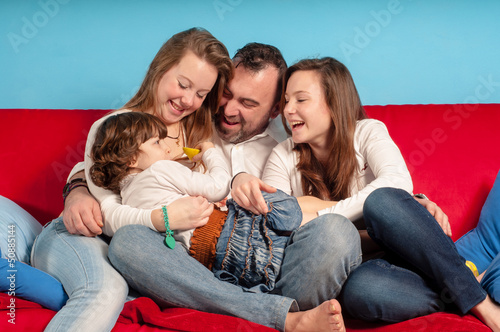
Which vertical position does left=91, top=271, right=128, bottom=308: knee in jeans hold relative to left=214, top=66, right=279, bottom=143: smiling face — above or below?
below

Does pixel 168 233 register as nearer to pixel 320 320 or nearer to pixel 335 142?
pixel 320 320

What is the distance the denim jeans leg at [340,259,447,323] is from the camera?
4.19ft

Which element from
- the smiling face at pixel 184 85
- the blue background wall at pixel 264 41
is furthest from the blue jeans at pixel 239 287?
the blue background wall at pixel 264 41

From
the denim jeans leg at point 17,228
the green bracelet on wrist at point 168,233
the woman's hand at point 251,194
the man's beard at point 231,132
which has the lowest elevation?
the denim jeans leg at point 17,228

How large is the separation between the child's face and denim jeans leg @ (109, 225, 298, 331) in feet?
1.00

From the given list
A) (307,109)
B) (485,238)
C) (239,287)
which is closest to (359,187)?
(307,109)

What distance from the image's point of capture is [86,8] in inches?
102

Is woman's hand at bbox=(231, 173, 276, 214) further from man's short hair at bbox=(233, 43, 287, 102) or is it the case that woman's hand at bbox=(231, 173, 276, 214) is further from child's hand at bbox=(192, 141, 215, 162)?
man's short hair at bbox=(233, 43, 287, 102)

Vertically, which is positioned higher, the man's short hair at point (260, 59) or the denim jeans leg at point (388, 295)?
the man's short hair at point (260, 59)

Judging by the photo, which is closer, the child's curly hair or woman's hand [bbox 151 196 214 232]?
woman's hand [bbox 151 196 214 232]

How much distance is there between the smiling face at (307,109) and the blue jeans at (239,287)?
0.49 metres

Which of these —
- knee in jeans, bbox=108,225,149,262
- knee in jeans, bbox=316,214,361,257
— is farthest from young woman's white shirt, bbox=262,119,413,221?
knee in jeans, bbox=108,225,149,262

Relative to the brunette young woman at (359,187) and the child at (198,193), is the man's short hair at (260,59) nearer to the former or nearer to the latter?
the brunette young woman at (359,187)

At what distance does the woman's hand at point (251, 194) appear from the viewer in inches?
55.5
